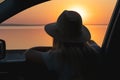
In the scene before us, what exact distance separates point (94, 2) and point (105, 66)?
126cm

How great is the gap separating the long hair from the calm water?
0.56 metres

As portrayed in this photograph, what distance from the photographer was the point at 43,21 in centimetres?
310

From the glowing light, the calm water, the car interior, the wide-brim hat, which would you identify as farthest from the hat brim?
the glowing light

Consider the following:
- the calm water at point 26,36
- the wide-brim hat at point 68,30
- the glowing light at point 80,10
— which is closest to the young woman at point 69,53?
the wide-brim hat at point 68,30

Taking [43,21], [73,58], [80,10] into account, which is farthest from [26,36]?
[73,58]

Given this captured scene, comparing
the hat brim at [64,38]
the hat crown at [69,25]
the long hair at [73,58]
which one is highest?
the hat crown at [69,25]

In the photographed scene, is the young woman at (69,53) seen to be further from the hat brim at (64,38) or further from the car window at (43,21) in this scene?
the car window at (43,21)

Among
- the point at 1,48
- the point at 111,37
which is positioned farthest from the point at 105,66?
the point at 1,48

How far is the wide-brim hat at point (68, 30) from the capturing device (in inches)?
88.1

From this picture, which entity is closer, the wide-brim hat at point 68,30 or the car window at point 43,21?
the wide-brim hat at point 68,30

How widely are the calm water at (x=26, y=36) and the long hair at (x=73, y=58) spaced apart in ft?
1.83

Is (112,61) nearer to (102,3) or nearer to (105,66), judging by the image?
(105,66)

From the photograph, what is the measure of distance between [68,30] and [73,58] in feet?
0.62

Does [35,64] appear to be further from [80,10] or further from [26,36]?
[80,10]
